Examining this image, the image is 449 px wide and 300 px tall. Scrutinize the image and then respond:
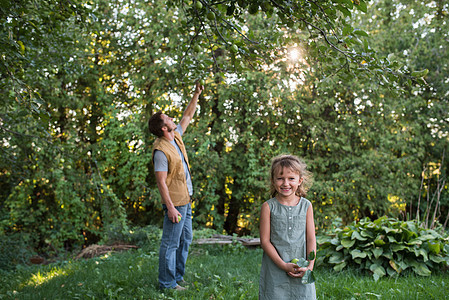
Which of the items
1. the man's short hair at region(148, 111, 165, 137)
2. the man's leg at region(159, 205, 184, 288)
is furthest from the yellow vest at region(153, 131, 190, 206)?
the man's leg at region(159, 205, 184, 288)

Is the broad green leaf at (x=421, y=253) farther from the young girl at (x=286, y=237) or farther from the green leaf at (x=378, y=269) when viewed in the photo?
the young girl at (x=286, y=237)

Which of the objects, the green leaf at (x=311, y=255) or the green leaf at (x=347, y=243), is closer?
the green leaf at (x=311, y=255)

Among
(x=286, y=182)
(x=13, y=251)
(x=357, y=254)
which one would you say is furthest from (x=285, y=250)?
(x=13, y=251)

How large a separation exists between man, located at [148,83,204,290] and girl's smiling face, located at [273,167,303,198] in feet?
4.20

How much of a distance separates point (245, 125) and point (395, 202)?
3.10m

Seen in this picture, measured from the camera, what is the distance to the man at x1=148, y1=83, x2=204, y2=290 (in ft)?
11.1

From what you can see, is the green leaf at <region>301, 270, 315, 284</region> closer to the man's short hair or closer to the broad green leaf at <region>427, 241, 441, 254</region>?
the man's short hair

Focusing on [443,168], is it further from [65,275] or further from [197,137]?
[65,275]

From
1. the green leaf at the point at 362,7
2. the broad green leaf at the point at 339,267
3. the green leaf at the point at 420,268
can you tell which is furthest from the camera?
the broad green leaf at the point at 339,267

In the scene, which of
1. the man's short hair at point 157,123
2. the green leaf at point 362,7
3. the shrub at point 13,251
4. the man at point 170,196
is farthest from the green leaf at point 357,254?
the shrub at point 13,251

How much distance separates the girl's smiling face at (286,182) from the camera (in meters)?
2.35

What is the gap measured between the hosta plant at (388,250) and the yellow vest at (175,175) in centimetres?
183

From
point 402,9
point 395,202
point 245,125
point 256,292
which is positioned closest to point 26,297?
point 256,292

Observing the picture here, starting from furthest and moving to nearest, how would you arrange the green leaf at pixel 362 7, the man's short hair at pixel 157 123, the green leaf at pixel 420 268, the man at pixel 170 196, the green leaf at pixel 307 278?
1. the green leaf at pixel 420 268
2. the man's short hair at pixel 157 123
3. the man at pixel 170 196
4. the green leaf at pixel 307 278
5. the green leaf at pixel 362 7
